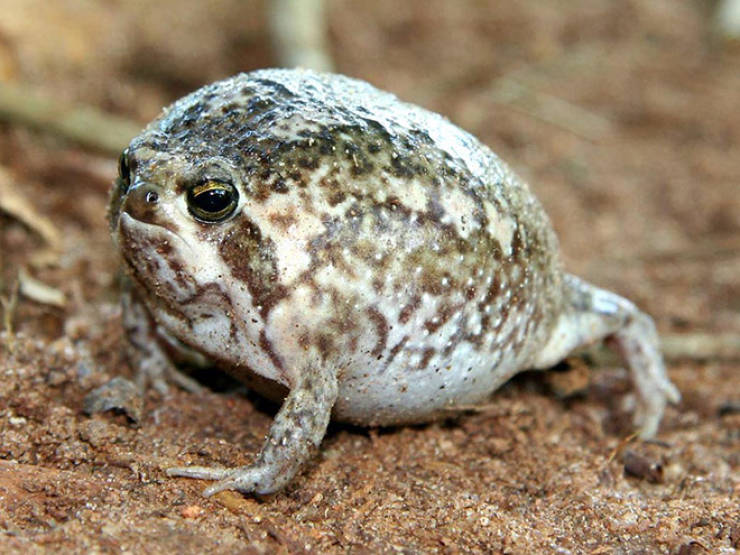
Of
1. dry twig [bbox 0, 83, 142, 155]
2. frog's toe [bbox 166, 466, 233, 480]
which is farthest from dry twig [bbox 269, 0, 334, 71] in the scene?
frog's toe [bbox 166, 466, 233, 480]


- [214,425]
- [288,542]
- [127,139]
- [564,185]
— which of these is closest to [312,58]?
[127,139]

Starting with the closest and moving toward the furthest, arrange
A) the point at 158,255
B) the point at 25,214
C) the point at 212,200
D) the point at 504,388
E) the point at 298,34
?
the point at 212,200
the point at 158,255
the point at 504,388
the point at 25,214
the point at 298,34

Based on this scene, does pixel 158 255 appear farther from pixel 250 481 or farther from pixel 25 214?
pixel 25 214

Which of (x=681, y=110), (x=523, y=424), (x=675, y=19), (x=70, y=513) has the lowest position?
(x=70, y=513)

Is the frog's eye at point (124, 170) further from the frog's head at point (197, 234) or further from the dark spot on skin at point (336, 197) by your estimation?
the dark spot on skin at point (336, 197)

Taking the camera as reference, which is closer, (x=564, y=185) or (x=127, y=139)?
(x=127, y=139)

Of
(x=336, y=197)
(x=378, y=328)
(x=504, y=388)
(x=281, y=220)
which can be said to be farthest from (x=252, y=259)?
(x=504, y=388)

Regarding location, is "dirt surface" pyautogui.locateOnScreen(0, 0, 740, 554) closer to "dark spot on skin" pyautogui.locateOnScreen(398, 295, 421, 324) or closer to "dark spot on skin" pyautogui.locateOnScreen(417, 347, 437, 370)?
"dark spot on skin" pyautogui.locateOnScreen(417, 347, 437, 370)

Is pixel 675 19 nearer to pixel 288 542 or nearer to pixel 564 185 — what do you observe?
pixel 564 185
